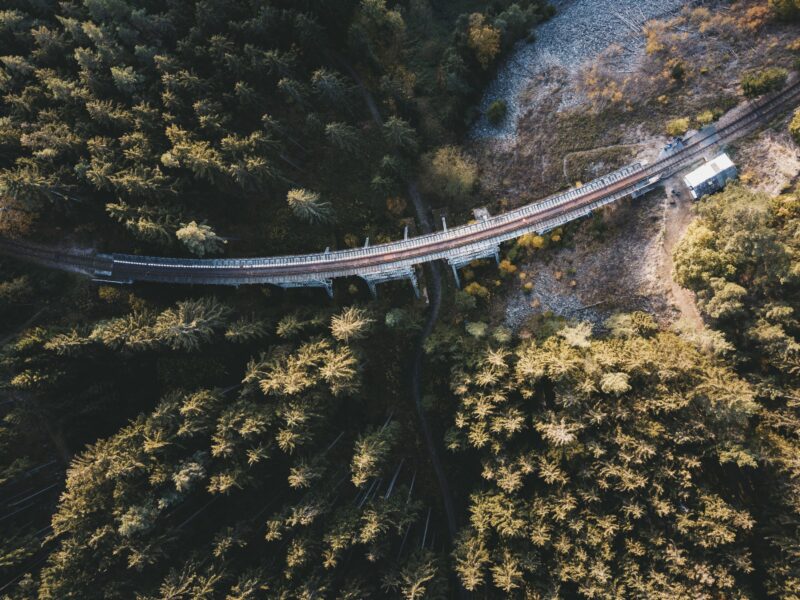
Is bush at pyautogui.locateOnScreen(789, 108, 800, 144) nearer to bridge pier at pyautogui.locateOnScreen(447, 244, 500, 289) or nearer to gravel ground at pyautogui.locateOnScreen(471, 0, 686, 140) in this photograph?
gravel ground at pyautogui.locateOnScreen(471, 0, 686, 140)

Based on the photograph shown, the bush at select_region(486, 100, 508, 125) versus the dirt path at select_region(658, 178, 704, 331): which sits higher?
the bush at select_region(486, 100, 508, 125)

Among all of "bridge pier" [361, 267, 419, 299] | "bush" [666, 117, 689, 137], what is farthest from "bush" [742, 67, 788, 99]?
"bridge pier" [361, 267, 419, 299]

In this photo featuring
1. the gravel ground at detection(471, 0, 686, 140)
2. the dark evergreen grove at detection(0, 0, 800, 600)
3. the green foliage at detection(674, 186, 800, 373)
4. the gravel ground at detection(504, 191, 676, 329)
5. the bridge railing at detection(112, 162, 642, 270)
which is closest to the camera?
the green foliage at detection(674, 186, 800, 373)

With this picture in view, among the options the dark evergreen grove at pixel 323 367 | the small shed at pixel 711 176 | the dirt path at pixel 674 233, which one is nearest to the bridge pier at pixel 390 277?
the dark evergreen grove at pixel 323 367

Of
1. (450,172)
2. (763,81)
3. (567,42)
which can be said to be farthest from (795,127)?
(450,172)

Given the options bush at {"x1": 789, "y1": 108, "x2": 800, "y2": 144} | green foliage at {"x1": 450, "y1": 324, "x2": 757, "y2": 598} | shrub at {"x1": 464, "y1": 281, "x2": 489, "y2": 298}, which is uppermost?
Result: bush at {"x1": 789, "y1": 108, "x2": 800, "y2": 144}

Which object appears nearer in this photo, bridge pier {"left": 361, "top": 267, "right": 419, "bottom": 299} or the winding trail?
bridge pier {"left": 361, "top": 267, "right": 419, "bottom": 299}

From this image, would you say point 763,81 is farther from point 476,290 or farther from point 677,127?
point 476,290
